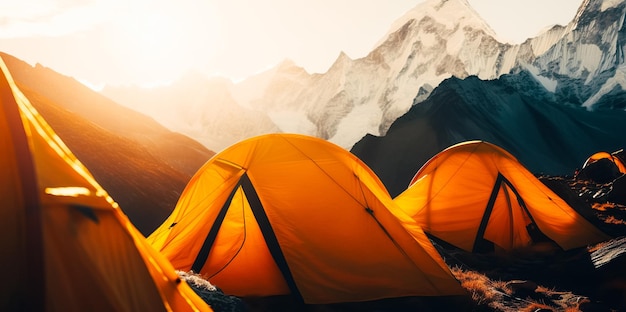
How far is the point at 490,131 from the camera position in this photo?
81.5 meters

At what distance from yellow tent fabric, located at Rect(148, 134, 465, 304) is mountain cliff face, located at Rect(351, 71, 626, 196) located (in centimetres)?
6165

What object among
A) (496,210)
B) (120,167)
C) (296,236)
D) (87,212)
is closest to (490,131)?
(120,167)

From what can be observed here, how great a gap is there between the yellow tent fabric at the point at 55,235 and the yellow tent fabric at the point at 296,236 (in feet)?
10.3

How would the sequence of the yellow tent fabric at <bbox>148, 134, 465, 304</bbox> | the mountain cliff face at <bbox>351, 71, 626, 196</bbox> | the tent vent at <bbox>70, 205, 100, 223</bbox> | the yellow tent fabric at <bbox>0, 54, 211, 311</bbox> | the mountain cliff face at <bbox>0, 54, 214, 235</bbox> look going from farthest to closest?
1. the mountain cliff face at <bbox>351, 71, 626, 196</bbox>
2. the mountain cliff face at <bbox>0, 54, 214, 235</bbox>
3. the yellow tent fabric at <bbox>148, 134, 465, 304</bbox>
4. the tent vent at <bbox>70, 205, 100, 223</bbox>
5. the yellow tent fabric at <bbox>0, 54, 211, 311</bbox>

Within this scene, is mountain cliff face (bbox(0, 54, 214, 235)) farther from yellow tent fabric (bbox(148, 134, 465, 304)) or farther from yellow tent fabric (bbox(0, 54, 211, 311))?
yellow tent fabric (bbox(0, 54, 211, 311))

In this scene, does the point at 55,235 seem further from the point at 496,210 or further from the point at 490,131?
the point at 490,131

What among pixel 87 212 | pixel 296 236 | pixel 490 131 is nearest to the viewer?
pixel 87 212

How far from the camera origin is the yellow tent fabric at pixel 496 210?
393 inches

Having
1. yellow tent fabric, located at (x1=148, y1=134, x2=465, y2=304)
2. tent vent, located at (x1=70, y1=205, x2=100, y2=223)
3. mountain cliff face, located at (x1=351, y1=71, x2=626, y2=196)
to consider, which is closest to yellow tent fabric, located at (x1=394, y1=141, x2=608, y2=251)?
yellow tent fabric, located at (x1=148, y1=134, x2=465, y2=304)

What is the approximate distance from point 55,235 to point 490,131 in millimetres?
88130

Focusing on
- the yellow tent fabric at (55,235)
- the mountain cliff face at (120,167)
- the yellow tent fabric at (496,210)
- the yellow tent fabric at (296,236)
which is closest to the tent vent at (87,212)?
the yellow tent fabric at (55,235)

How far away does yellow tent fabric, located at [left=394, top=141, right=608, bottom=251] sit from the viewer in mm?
9977

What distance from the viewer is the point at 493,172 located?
415 inches

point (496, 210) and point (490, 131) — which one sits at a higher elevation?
point (496, 210)
